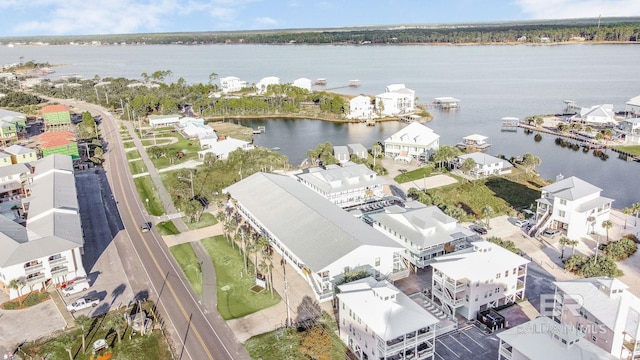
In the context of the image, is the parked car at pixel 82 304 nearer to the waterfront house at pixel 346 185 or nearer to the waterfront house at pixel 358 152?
the waterfront house at pixel 346 185

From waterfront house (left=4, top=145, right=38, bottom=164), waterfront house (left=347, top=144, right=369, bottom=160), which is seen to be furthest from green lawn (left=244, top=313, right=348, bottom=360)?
waterfront house (left=4, top=145, right=38, bottom=164)

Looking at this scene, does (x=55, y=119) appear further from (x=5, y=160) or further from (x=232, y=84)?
(x=232, y=84)

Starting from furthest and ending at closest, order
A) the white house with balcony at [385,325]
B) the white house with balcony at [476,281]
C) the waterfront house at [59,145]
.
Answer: the waterfront house at [59,145]
the white house with balcony at [476,281]
the white house with balcony at [385,325]

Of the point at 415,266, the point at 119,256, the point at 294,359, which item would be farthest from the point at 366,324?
the point at 119,256

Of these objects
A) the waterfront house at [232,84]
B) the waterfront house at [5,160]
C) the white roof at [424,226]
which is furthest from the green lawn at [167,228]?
the waterfront house at [232,84]

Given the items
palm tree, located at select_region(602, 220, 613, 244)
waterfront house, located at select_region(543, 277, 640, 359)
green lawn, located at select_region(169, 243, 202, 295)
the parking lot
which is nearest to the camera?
waterfront house, located at select_region(543, 277, 640, 359)

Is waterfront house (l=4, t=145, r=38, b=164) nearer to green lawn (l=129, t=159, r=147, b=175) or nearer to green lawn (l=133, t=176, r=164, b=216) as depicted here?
green lawn (l=129, t=159, r=147, b=175)

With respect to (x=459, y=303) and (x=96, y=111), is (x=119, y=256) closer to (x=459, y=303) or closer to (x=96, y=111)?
(x=459, y=303)
